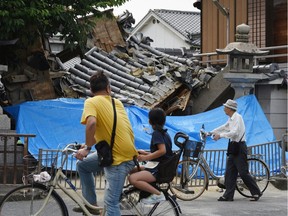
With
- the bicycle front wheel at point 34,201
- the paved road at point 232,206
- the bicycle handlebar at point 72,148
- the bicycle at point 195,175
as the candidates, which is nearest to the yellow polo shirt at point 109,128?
the bicycle handlebar at point 72,148

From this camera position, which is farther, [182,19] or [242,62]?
[182,19]

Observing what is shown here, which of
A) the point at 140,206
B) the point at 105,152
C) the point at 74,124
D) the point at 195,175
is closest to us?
the point at 105,152

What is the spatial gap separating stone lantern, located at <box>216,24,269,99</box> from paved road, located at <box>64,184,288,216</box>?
4.92 meters

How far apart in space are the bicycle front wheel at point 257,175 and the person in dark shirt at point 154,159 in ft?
16.2

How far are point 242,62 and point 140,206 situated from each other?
10.2 meters

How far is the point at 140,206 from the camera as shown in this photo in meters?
7.19

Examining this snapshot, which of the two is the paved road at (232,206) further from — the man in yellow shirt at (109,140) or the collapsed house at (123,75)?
the collapsed house at (123,75)

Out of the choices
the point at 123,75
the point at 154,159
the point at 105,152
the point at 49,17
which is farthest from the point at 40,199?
the point at 123,75

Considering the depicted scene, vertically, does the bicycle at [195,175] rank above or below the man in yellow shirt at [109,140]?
below

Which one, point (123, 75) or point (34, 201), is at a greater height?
point (123, 75)

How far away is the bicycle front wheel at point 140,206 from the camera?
7.14 m

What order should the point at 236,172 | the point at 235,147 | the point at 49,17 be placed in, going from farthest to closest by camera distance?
the point at 49,17
the point at 236,172
the point at 235,147

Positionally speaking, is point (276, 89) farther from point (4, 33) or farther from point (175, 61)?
point (4, 33)

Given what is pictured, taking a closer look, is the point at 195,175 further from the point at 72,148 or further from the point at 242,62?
the point at 242,62
